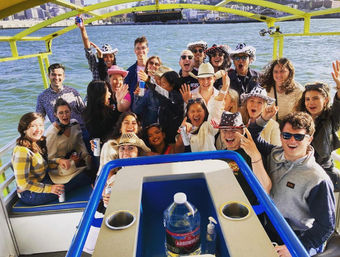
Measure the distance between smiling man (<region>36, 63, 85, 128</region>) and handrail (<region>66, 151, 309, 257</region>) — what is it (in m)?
2.00

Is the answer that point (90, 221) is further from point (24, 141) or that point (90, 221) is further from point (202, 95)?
point (202, 95)

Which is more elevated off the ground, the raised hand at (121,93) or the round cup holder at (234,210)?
the raised hand at (121,93)

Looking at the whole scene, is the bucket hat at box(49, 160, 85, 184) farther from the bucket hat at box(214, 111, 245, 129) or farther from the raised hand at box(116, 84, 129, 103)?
the bucket hat at box(214, 111, 245, 129)

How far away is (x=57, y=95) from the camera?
319cm

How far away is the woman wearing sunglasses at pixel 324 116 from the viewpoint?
2.41m

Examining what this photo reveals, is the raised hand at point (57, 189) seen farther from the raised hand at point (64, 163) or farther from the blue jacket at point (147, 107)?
the blue jacket at point (147, 107)

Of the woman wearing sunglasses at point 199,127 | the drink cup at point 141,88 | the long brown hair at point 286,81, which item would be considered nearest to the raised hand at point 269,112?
the woman wearing sunglasses at point 199,127

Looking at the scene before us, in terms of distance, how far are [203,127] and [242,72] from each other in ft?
3.25

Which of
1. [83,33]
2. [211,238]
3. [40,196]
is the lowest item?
[40,196]

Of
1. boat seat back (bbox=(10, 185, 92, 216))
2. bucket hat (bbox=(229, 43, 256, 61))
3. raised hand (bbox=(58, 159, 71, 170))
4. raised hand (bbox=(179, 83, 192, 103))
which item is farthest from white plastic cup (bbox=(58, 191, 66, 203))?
bucket hat (bbox=(229, 43, 256, 61))

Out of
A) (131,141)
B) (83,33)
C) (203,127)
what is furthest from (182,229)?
(83,33)

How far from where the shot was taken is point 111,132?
2754 mm

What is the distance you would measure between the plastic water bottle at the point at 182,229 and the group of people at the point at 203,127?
946 millimetres

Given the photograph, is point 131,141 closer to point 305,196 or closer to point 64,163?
point 64,163
